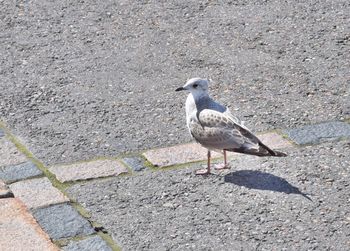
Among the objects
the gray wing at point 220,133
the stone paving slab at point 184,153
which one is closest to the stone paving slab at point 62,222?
the stone paving slab at point 184,153

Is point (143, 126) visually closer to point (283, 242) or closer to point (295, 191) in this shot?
point (295, 191)

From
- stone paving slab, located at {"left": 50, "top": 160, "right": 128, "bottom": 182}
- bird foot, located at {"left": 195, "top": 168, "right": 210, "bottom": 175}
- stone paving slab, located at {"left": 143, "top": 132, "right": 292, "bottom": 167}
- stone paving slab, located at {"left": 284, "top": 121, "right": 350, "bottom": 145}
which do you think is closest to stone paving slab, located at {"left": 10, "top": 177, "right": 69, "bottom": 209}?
stone paving slab, located at {"left": 50, "top": 160, "right": 128, "bottom": 182}

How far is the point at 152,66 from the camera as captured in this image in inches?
285

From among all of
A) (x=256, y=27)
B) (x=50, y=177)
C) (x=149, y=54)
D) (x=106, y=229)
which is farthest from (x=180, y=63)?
(x=106, y=229)

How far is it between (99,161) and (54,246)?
3.64ft

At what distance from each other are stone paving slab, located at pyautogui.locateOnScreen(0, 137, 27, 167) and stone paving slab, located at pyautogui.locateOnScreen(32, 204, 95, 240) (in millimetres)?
690

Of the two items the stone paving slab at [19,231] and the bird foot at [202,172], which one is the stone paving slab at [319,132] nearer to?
the bird foot at [202,172]

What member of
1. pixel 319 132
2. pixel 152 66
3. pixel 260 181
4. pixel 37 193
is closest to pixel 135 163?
pixel 37 193

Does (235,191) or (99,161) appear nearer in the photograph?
(235,191)

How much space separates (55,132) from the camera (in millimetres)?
6098

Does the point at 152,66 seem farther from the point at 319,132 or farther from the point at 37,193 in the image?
the point at 37,193

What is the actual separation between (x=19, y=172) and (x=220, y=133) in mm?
1302

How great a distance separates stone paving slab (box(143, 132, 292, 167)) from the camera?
568 centimetres

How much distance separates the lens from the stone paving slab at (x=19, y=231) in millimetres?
4672
